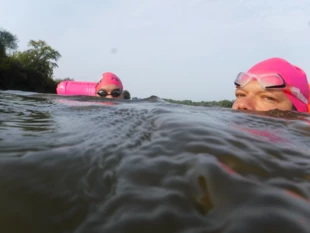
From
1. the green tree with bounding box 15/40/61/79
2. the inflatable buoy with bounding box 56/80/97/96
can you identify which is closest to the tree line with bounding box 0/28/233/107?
the green tree with bounding box 15/40/61/79

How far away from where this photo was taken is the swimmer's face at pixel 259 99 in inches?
168

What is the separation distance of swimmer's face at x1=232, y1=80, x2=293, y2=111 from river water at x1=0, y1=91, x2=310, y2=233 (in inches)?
111

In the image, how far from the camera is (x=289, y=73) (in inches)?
188

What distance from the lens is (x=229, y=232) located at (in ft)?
2.33

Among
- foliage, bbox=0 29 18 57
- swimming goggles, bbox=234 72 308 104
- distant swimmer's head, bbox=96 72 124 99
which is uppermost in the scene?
foliage, bbox=0 29 18 57

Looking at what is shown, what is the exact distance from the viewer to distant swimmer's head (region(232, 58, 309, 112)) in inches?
172

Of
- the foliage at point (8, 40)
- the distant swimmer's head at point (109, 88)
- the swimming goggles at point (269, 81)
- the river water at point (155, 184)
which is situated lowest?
the river water at point (155, 184)

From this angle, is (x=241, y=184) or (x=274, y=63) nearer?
(x=241, y=184)

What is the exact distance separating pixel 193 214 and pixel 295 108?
4.45m

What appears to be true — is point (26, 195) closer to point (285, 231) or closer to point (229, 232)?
point (229, 232)

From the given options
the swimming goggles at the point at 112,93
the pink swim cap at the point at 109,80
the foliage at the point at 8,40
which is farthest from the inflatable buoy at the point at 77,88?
the foliage at the point at 8,40

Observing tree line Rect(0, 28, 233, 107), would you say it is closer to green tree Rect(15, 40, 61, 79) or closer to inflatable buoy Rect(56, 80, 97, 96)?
green tree Rect(15, 40, 61, 79)

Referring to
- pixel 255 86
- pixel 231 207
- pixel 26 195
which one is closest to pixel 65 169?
pixel 26 195

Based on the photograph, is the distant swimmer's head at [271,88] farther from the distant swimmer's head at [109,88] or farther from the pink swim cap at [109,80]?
the pink swim cap at [109,80]
